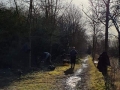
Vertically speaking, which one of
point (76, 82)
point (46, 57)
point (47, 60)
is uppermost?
point (46, 57)

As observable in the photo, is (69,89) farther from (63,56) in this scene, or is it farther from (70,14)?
(70,14)

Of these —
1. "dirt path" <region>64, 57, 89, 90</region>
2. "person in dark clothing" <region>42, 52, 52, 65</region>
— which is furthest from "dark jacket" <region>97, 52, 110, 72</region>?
"person in dark clothing" <region>42, 52, 52, 65</region>

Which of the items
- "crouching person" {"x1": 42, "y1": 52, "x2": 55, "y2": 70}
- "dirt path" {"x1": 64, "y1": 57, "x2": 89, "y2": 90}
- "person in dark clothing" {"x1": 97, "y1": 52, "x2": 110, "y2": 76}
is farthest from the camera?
"crouching person" {"x1": 42, "y1": 52, "x2": 55, "y2": 70}

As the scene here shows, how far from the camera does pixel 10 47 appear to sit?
22.1 meters

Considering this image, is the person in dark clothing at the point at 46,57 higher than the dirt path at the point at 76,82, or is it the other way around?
the person in dark clothing at the point at 46,57

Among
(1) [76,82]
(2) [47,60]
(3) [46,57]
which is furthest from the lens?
(2) [47,60]

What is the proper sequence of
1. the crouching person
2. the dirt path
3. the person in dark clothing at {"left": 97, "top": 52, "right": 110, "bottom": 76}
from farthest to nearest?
the crouching person → the person in dark clothing at {"left": 97, "top": 52, "right": 110, "bottom": 76} → the dirt path

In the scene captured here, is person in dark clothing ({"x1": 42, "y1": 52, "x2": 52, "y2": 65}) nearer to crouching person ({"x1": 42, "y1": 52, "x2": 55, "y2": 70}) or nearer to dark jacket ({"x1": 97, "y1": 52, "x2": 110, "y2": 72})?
crouching person ({"x1": 42, "y1": 52, "x2": 55, "y2": 70})

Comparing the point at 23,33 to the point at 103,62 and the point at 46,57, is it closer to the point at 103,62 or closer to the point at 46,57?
A: the point at 46,57

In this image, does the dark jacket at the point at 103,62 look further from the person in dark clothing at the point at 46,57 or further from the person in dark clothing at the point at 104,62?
the person in dark clothing at the point at 46,57

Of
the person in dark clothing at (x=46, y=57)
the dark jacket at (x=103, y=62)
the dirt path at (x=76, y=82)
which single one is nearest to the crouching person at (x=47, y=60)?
the person in dark clothing at (x=46, y=57)

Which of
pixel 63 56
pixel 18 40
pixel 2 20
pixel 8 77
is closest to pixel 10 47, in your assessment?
pixel 18 40

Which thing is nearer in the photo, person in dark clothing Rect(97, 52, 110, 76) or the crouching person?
person in dark clothing Rect(97, 52, 110, 76)

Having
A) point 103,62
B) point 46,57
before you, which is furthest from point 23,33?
point 103,62
